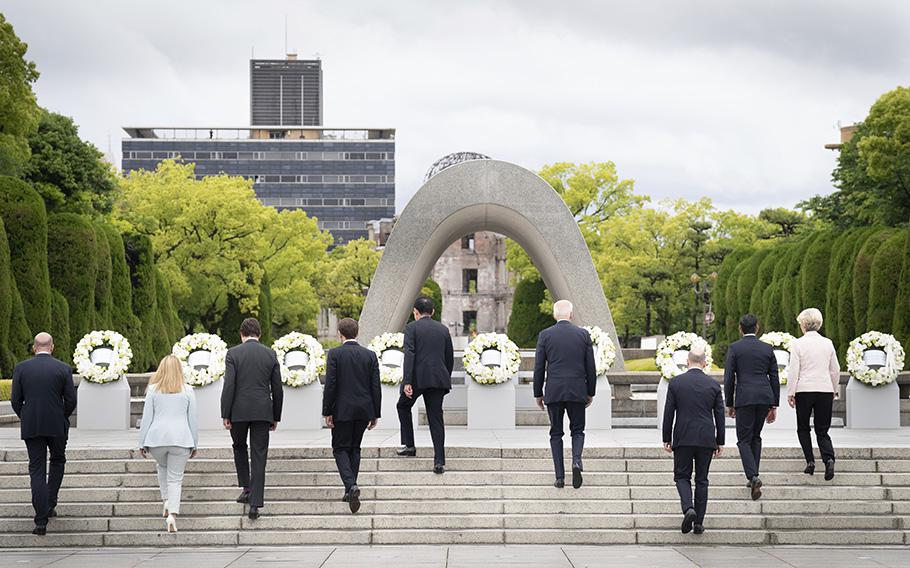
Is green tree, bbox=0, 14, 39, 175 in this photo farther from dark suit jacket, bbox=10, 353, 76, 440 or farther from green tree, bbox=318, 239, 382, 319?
green tree, bbox=318, 239, 382, 319

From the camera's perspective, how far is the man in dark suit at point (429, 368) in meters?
11.9

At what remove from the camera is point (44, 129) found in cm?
4116

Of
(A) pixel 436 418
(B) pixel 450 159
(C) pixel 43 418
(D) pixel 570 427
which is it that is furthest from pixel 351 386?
(B) pixel 450 159

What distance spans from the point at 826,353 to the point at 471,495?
389 cm

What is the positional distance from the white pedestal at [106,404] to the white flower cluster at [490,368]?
4835 mm

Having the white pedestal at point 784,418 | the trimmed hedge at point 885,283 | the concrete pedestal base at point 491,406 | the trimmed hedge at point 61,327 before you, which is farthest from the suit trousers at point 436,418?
the trimmed hedge at point 885,283

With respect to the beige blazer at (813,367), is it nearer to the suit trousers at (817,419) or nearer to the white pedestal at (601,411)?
the suit trousers at (817,419)

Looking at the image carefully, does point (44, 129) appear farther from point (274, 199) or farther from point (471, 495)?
point (274, 199)

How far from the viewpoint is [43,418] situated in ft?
36.0

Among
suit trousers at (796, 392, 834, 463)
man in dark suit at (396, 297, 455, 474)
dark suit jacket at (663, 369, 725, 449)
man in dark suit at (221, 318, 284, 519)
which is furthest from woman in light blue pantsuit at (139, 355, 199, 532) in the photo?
suit trousers at (796, 392, 834, 463)

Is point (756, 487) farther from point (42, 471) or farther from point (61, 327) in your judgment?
point (61, 327)

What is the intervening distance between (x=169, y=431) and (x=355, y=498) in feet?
6.12

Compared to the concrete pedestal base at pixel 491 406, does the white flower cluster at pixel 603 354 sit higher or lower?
higher

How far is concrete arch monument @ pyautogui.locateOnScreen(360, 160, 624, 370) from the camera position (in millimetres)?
21625
